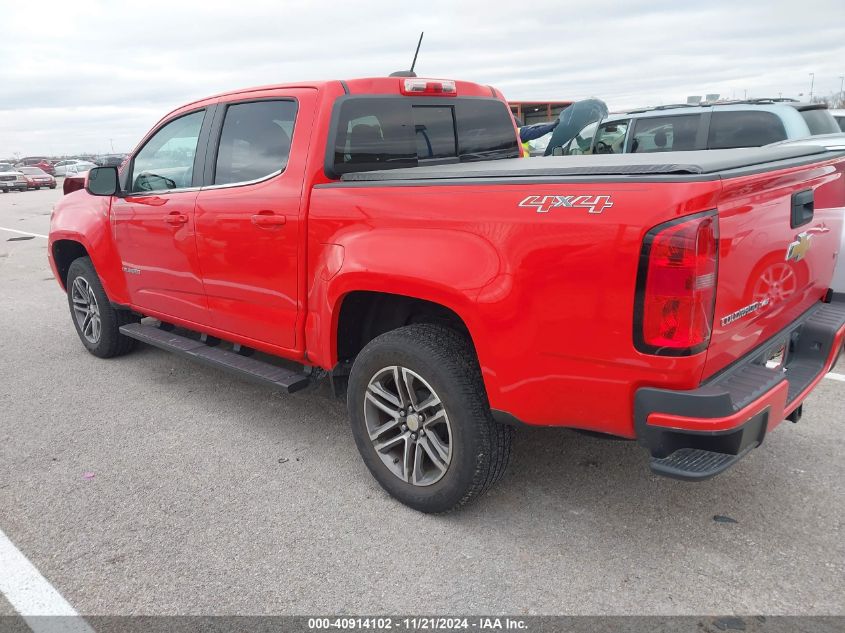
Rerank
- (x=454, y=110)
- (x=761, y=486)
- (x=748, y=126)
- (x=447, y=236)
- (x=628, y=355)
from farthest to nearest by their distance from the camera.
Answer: (x=748, y=126), (x=454, y=110), (x=761, y=486), (x=447, y=236), (x=628, y=355)

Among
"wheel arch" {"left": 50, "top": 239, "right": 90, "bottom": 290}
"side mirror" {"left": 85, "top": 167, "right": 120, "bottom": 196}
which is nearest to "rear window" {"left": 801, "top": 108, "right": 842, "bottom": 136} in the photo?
"side mirror" {"left": 85, "top": 167, "right": 120, "bottom": 196}

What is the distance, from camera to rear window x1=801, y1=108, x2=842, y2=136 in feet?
21.0

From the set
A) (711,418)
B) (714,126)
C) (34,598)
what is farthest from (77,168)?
(711,418)

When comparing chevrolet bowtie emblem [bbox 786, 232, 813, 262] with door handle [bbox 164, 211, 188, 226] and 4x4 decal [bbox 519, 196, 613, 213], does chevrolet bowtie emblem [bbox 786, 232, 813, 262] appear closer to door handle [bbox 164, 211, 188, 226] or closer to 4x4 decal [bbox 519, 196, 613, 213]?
4x4 decal [bbox 519, 196, 613, 213]

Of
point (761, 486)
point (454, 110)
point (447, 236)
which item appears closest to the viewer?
point (447, 236)

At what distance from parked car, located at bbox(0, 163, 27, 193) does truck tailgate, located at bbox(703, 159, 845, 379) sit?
35802 mm

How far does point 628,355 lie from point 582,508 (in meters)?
1.07

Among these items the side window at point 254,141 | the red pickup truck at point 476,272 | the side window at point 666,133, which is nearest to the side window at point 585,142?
the side window at point 666,133

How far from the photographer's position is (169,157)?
4.30m

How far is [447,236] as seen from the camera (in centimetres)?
263

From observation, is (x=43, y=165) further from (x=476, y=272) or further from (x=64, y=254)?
(x=476, y=272)

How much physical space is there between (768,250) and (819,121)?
5148 mm

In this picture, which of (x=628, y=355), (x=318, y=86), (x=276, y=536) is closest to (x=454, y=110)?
(x=318, y=86)

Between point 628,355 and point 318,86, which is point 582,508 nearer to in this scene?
point 628,355
